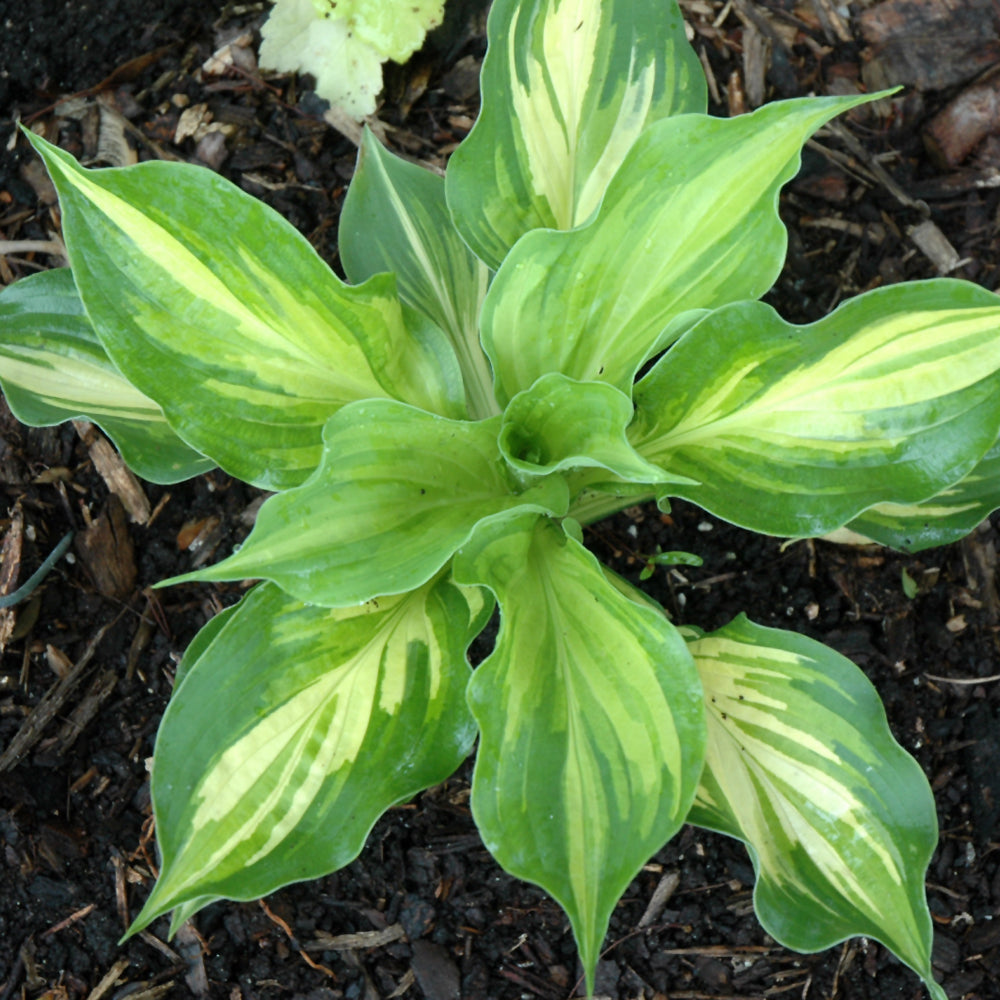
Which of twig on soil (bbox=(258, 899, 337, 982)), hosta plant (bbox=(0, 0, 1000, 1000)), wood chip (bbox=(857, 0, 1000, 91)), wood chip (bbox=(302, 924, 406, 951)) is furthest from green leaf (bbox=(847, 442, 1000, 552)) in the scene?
twig on soil (bbox=(258, 899, 337, 982))

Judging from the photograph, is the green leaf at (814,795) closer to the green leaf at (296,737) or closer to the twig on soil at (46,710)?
the green leaf at (296,737)

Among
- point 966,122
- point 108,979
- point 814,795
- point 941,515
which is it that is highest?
point 966,122

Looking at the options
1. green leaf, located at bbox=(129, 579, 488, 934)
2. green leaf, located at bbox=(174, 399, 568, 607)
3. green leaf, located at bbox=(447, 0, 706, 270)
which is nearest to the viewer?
green leaf, located at bbox=(174, 399, 568, 607)

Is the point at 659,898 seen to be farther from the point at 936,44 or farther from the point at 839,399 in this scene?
the point at 936,44

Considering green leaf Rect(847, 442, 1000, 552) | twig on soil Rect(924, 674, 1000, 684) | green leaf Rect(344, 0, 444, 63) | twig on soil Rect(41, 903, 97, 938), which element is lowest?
twig on soil Rect(924, 674, 1000, 684)

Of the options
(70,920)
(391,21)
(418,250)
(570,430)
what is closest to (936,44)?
(391,21)

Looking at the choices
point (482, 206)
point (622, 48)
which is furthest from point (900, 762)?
point (622, 48)

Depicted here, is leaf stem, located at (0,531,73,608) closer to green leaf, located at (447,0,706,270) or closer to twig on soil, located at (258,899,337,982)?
twig on soil, located at (258,899,337,982)
